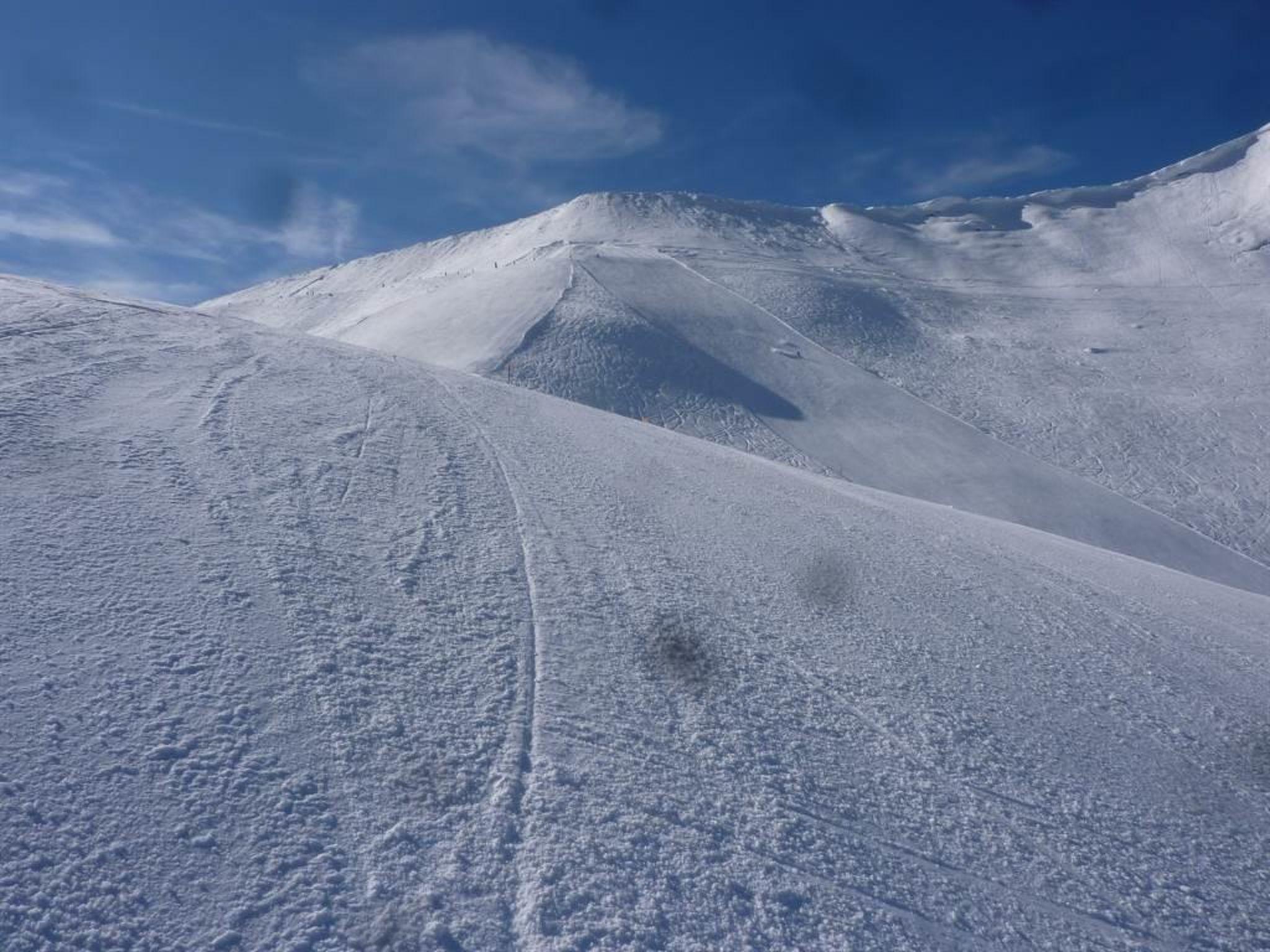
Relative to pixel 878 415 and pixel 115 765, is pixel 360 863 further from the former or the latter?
pixel 878 415

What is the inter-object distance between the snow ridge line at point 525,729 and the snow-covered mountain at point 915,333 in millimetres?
14294

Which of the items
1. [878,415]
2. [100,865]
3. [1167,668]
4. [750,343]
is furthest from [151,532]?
[750,343]

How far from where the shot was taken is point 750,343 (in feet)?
98.3

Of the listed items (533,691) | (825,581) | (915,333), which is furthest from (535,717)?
(915,333)

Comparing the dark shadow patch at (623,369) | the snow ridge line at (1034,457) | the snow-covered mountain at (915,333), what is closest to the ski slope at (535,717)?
the snow ridge line at (1034,457)

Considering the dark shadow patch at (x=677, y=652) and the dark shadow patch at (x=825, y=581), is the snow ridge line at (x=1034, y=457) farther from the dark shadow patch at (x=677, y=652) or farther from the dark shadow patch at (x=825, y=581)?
the dark shadow patch at (x=677, y=652)

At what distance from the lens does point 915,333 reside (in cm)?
3509

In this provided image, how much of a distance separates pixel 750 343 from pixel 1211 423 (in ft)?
43.3

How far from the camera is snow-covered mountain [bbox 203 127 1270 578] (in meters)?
23.5

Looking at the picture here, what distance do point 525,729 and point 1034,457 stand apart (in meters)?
22.7

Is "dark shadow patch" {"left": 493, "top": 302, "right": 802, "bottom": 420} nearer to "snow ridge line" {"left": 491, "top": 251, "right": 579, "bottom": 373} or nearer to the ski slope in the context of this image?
"snow ridge line" {"left": 491, "top": 251, "right": 579, "bottom": 373}

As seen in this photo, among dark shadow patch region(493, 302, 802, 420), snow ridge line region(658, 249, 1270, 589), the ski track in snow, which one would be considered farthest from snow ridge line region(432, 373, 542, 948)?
dark shadow patch region(493, 302, 802, 420)

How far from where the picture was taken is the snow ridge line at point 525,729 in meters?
4.04

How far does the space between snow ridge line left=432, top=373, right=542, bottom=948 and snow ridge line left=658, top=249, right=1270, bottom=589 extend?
11530 mm
